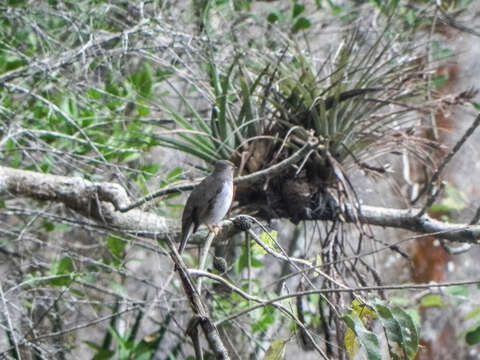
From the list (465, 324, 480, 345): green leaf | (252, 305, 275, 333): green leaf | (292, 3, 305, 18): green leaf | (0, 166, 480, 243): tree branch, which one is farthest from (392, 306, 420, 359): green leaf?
(292, 3, 305, 18): green leaf

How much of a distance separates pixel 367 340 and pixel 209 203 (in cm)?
183

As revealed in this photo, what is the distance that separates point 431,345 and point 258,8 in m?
4.09

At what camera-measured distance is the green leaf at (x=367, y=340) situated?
2.08 m

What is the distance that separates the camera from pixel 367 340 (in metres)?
2.10

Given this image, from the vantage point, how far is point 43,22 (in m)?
5.44

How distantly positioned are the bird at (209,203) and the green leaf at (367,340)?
5.59 ft

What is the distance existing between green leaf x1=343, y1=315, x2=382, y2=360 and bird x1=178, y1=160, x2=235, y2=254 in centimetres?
170

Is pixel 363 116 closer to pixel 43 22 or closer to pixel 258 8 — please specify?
pixel 43 22

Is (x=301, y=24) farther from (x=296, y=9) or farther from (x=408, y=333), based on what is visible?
(x=408, y=333)

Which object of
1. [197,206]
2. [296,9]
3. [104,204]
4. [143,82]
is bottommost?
[104,204]

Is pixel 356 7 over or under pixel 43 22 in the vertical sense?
over

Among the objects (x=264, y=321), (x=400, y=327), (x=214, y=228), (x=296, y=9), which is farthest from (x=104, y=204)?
(x=296, y=9)

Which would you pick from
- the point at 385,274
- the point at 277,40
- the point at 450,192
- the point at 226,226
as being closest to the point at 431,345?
the point at 385,274

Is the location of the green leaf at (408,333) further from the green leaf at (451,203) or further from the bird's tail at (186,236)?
the green leaf at (451,203)
